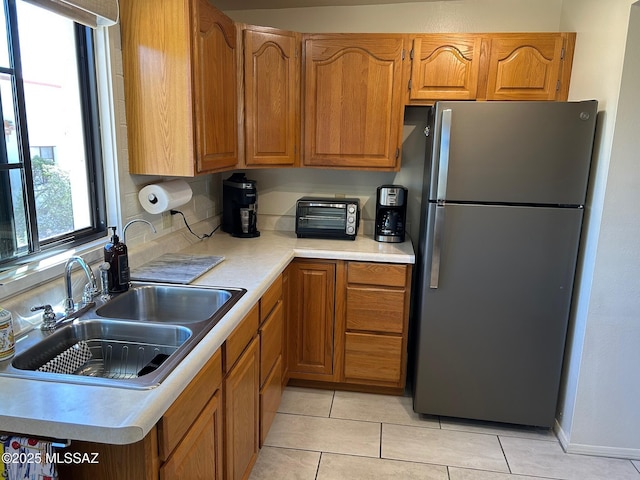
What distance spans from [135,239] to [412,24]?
A: 2.06 metres

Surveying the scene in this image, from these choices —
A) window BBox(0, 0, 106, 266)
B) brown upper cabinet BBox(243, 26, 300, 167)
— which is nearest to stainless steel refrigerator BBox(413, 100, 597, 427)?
brown upper cabinet BBox(243, 26, 300, 167)

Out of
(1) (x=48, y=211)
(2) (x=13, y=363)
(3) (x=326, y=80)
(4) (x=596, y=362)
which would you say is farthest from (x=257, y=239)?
(4) (x=596, y=362)

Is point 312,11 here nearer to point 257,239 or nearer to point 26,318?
point 257,239

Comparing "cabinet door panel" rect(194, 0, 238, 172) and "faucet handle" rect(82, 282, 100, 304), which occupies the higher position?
"cabinet door panel" rect(194, 0, 238, 172)

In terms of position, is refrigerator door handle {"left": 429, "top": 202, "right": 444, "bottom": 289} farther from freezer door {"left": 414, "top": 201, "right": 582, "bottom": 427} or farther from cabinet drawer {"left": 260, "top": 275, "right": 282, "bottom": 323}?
cabinet drawer {"left": 260, "top": 275, "right": 282, "bottom": 323}

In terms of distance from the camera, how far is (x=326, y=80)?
8.80ft

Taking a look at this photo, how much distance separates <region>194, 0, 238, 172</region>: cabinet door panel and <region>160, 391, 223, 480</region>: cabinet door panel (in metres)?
1.13

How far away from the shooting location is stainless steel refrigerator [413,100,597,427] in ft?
7.07

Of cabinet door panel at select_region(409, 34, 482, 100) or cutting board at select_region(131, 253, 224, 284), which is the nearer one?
cutting board at select_region(131, 253, 224, 284)

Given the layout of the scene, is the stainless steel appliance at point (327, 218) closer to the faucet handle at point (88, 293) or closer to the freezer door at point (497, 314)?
the freezer door at point (497, 314)

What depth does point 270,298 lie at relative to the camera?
2152mm

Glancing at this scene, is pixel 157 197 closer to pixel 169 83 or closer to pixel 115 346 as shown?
pixel 169 83

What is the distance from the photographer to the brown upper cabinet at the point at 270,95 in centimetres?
258

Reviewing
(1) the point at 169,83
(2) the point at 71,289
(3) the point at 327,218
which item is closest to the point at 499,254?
(3) the point at 327,218
